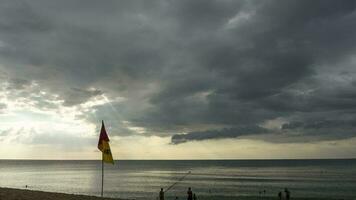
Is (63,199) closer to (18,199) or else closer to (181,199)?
(18,199)

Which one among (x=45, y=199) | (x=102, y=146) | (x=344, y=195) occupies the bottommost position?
(x=344, y=195)

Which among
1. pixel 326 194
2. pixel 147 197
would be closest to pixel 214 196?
pixel 147 197

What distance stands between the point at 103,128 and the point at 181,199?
35689mm

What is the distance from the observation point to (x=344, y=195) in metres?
64.6

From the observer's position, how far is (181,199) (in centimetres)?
6025

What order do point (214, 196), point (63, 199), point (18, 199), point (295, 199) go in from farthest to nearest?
point (214, 196) < point (295, 199) < point (63, 199) < point (18, 199)

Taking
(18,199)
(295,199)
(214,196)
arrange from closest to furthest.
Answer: (18,199) < (295,199) < (214,196)

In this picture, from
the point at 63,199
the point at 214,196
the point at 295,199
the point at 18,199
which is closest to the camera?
the point at 18,199

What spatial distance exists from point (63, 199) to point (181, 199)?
3629 cm

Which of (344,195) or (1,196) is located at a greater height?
(1,196)

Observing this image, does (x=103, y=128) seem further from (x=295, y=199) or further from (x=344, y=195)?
(x=344, y=195)

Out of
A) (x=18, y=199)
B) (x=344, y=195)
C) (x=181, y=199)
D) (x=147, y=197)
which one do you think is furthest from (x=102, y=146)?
(x=344, y=195)

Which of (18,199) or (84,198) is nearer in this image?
(18,199)

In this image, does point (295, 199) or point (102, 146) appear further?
point (295, 199)
